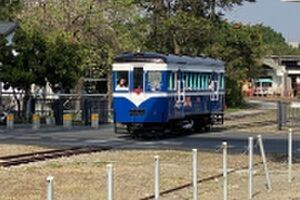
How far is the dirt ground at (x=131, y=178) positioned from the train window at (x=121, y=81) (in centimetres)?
824

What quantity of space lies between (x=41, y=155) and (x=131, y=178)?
24.1 ft

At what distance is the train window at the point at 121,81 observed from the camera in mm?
34406

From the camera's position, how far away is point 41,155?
2609cm

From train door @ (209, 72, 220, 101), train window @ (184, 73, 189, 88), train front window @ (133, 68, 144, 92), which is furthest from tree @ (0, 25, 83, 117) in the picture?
train front window @ (133, 68, 144, 92)

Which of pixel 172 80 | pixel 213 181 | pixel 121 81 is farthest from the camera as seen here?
pixel 172 80

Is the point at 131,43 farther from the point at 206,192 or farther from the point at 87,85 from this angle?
the point at 206,192

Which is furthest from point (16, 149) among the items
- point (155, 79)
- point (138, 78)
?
point (155, 79)

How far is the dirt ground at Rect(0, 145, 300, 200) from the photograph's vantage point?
16531 mm

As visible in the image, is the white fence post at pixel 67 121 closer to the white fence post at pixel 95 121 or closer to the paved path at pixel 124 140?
the white fence post at pixel 95 121

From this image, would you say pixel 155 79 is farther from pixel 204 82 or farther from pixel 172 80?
pixel 204 82

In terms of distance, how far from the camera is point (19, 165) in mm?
23000

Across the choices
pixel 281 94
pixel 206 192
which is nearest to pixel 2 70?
pixel 206 192

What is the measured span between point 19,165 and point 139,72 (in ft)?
38.8

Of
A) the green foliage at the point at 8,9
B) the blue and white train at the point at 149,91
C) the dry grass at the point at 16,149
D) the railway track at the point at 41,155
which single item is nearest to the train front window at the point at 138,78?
the blue and white train at the point at 149,91
